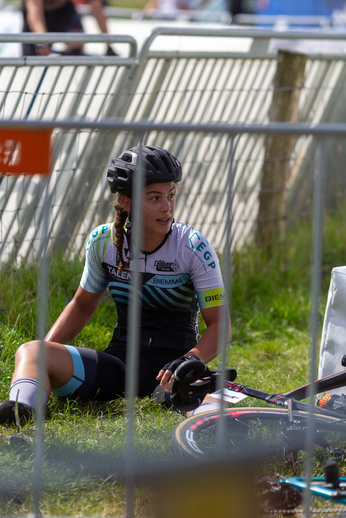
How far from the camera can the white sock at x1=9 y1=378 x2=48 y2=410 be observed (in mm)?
2719

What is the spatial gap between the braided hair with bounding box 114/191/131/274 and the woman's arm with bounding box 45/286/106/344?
267 mm

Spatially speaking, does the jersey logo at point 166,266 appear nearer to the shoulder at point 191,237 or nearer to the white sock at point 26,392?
the shoulder at point 191,237

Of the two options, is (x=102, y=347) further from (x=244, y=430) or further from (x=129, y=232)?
(x=244, y=430)

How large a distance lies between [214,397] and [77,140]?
2.27m

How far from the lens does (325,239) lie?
225 inches

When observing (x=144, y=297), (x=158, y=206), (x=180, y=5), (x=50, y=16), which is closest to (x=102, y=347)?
(x=144, y=297)

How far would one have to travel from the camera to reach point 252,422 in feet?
8.80

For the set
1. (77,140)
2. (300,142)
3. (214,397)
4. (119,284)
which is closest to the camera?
(214,397)

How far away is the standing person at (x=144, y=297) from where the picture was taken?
9.37 ft

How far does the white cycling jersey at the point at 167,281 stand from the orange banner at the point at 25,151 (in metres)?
1.19

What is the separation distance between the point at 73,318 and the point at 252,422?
1.03 meters

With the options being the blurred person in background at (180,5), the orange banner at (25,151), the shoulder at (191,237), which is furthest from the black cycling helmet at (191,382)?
the blurred person in background at (180,5)

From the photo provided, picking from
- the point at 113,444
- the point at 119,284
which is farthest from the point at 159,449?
the point at 119,284

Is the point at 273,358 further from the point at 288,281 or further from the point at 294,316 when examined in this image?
the point at 288,281
